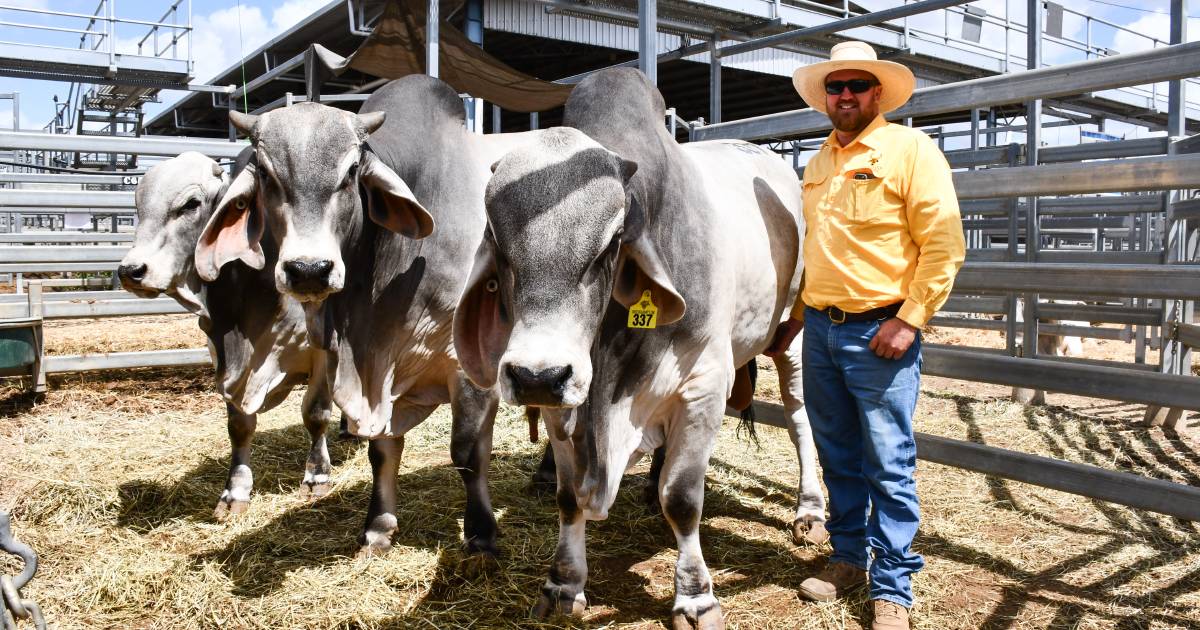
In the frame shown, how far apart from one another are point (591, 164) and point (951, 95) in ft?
7.22

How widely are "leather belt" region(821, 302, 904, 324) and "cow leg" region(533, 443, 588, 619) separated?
121 cm

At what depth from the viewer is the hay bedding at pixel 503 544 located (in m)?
3.36

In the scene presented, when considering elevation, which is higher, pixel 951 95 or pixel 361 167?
pixel 951 95

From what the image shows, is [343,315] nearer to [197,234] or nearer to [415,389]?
[415,389]

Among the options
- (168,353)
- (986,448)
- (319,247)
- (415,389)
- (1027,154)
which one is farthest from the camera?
(168,353)

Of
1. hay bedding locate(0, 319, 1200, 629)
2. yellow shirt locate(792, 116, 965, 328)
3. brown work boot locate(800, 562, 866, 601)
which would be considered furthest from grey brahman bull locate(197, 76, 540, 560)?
yellow shirt locate(792, 116, 965, 328)

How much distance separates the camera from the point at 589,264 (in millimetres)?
2520

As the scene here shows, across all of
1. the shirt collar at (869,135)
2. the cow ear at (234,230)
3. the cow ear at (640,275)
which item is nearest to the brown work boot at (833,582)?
the cow ear at (640,275)

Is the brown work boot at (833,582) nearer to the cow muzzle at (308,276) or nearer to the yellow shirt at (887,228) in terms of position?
the yellow shirt at (887,228)

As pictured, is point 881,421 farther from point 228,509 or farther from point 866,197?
point 228,509

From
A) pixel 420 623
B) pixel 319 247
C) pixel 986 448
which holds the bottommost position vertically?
pixel 420 623

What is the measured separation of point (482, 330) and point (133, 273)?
252cm

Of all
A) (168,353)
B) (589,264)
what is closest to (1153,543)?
(589,264)

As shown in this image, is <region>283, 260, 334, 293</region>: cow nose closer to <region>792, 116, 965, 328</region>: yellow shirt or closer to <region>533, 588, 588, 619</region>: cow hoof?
<region>533, 588, 588, 619</region>: cow hoof
